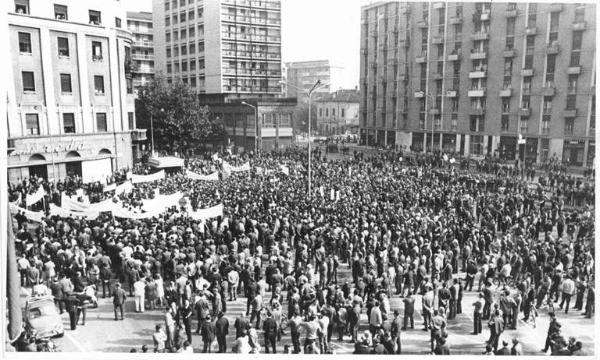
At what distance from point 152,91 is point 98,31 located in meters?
15.4

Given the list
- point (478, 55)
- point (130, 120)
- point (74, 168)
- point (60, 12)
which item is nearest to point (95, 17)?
point (60, 12)

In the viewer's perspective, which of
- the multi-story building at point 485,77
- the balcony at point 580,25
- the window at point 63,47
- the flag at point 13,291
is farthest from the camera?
the multi-story building at point 485,77

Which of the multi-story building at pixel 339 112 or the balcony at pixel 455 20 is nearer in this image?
the balcony at pixel 455 20

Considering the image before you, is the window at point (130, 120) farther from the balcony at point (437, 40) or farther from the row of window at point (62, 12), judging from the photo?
the balcony at point (437, 40)

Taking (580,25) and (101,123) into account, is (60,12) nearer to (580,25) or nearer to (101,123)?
(101,123)

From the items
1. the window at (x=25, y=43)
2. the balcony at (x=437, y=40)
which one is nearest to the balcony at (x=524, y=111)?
the balcony at (x=437, y=40)

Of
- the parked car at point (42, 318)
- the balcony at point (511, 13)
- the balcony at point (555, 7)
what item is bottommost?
the parked car at point (42, 318)

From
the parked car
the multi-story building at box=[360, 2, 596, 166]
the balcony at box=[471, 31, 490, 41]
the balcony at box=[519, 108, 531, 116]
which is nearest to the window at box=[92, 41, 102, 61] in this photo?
the parked car

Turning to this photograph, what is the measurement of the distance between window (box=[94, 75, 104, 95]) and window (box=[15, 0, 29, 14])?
Result: 659 cm

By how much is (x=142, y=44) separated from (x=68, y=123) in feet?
Result: 158

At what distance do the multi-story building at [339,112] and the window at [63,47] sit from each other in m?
68.4

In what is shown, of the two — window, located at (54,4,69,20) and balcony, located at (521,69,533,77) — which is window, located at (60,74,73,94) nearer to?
window, located at (54,4,69,20)

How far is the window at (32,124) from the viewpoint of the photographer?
111 ft

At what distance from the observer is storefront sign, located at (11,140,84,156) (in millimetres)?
33219
